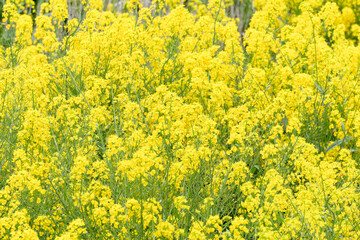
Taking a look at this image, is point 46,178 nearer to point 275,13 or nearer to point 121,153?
point 121,153

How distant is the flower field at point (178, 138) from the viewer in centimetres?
297

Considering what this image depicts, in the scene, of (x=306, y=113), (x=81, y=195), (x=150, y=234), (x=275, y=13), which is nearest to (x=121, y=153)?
(x=81, y=195)

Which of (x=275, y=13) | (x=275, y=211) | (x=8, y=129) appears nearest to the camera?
(x=275, y=211)

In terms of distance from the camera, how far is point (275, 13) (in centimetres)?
561

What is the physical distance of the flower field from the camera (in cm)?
297

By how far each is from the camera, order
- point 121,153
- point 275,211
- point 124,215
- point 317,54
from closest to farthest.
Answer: point 124,215 → point 275,211 → point 121,153 → point 317,54

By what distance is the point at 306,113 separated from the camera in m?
4.22

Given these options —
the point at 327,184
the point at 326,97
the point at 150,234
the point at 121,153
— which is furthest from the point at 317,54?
the point at 150,234

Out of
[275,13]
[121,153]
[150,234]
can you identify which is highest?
[275,13]

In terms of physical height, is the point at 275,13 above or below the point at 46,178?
above

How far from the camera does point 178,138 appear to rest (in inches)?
137

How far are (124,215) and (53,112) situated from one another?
5.96 ft

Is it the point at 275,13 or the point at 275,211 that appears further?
the point at 275,13

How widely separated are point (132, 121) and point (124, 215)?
3.03 feet
